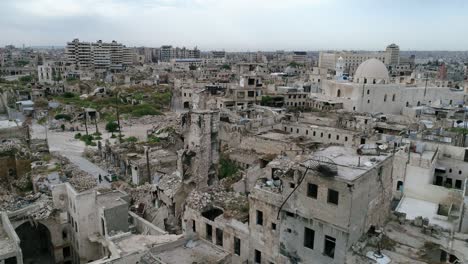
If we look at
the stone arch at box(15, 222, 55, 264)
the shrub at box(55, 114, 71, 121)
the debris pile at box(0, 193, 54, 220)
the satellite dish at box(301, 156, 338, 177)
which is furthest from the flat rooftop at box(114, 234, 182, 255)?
the shrub at box(55, 114, 71, 121)

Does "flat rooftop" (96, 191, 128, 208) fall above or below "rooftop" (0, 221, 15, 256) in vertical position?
above

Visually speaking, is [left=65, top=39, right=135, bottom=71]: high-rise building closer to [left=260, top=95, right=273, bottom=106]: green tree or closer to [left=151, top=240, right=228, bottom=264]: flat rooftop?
[left=260, top=95, right=273, bottom=106]: green tree

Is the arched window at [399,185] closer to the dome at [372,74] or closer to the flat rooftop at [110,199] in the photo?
the flat rooftop at [110,199]

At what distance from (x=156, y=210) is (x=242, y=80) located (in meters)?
42.2

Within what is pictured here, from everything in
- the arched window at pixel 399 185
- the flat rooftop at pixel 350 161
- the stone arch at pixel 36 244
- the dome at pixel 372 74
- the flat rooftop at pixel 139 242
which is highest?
the dome at pixel 372 74

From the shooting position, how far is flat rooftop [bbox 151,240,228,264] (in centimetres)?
1642

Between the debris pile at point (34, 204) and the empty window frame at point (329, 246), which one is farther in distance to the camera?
the debris pile at point (34, 204)

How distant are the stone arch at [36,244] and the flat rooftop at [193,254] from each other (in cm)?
955

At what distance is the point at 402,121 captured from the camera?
44719mm

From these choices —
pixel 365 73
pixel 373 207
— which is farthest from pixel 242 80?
pixel 373 207

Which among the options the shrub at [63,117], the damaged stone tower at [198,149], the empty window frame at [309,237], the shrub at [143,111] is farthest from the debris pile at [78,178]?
the shrub at [143,111]

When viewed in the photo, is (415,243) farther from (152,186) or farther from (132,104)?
(132,104)

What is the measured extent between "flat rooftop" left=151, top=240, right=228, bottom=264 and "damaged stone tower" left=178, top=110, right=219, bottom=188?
27.4ft

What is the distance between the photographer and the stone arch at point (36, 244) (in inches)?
873
